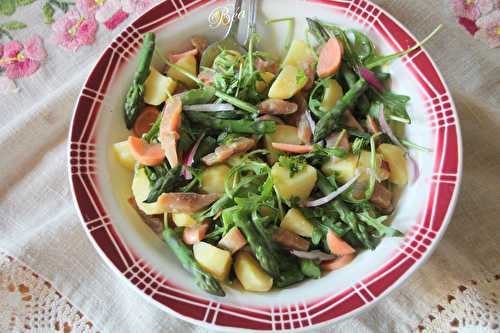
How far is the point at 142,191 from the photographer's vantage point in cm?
245

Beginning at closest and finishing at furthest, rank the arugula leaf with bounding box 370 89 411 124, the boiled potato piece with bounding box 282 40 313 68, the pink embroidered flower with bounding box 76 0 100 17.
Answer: the arugula leaf with bounding box 370 89 411 124, the boiled potato piece with bounding box 282 40 313 68, the pink embroidered flower with bounding box 76 0 100 17

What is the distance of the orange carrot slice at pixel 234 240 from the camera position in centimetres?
224

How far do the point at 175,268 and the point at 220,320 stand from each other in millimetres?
332

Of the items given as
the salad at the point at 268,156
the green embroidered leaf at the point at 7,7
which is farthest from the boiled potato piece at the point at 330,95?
the green embroidered leaf at the point at 7,7

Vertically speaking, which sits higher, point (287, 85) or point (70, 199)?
point (287, 85)

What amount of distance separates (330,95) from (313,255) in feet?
2.64

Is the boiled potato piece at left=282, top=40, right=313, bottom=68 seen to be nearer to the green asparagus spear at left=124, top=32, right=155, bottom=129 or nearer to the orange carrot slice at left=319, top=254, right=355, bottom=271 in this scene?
the green asparagus spear at left=124, top=32, right=155, bottom=129

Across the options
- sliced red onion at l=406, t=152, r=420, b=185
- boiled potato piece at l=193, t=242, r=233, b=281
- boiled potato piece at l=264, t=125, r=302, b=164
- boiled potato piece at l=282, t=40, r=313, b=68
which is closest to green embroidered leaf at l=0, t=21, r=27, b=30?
boiled potato piece at l=282, t=40, r=313, b=68

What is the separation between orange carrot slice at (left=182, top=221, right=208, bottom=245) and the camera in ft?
7.66

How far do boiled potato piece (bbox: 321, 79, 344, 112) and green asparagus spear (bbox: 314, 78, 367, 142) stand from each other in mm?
59

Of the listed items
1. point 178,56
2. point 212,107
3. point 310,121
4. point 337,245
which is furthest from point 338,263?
point 178,56

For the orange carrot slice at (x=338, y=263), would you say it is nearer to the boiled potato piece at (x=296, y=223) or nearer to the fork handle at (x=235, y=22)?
the boiled potato piece at (x=296, y=223)

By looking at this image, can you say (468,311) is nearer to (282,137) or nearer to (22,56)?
(282,137)

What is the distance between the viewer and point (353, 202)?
2.33 meters
